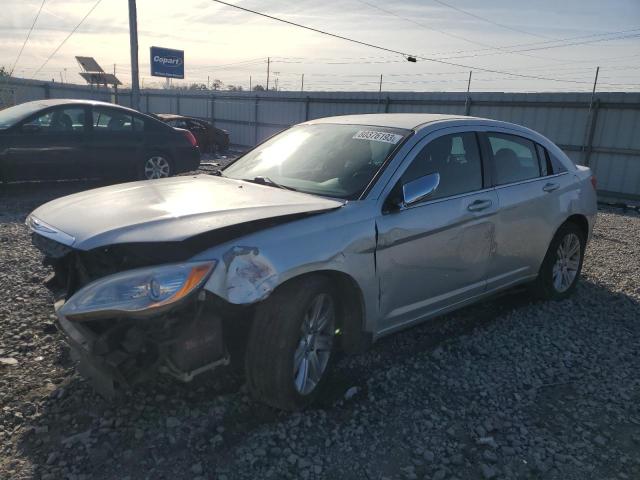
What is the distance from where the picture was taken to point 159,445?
2670 millimetres

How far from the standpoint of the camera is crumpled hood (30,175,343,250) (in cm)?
259

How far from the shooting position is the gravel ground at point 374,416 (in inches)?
102

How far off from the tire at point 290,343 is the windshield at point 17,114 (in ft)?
23.5

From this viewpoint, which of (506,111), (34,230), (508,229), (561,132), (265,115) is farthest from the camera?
(265,115)

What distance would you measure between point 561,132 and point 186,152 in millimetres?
9676

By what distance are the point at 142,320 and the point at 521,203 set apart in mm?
3179

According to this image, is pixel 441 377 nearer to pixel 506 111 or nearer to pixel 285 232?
pixel 285 232

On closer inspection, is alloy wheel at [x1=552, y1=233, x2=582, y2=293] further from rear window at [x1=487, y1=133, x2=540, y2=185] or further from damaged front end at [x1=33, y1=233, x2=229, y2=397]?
damaged front end at [x1=33, y1=233, x2=229, y2=397]

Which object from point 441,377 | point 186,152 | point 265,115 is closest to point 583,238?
point 441,377

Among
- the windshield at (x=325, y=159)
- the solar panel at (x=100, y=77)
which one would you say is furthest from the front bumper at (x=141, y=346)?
the solar panel at (x=100, y=77)

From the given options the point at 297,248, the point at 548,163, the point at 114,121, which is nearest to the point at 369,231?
the point at 297,248

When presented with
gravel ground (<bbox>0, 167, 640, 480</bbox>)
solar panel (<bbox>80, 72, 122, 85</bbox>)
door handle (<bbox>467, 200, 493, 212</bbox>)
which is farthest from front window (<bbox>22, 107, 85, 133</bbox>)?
solar panel (<bbox>80, 72, 122, 85</bbox>)

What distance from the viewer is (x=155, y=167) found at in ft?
32.4

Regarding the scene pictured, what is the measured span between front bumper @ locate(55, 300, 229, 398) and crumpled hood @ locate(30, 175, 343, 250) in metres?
0.39
